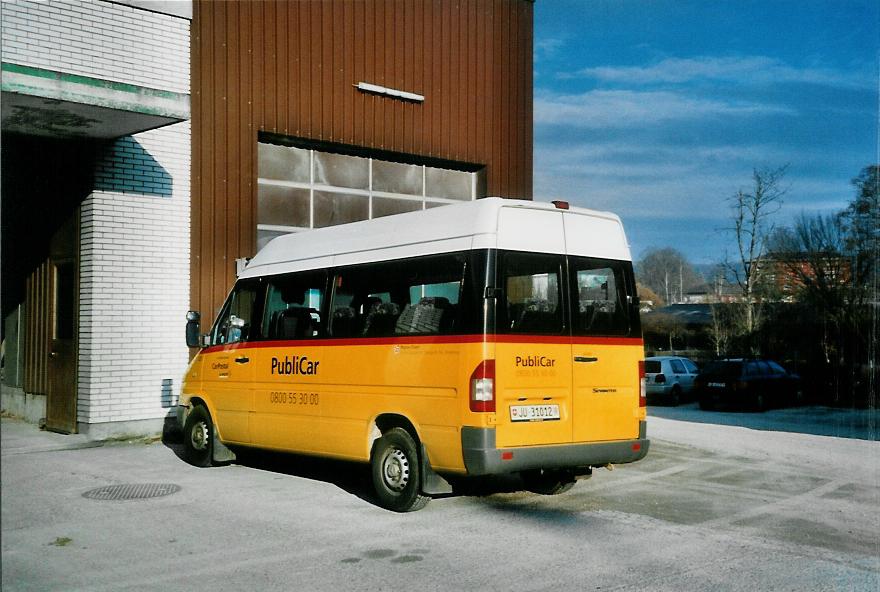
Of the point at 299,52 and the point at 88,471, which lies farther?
the point at 299,52

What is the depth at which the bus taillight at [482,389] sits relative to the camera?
7.16m

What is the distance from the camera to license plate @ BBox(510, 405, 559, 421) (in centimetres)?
737

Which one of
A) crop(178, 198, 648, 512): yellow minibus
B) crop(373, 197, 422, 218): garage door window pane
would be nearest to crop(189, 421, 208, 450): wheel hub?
crop(178, 198, 648, 512): yellow minibus

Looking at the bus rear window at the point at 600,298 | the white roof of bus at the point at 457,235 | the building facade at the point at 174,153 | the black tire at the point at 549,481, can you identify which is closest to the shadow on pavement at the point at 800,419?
the building facade at the point at 174,153

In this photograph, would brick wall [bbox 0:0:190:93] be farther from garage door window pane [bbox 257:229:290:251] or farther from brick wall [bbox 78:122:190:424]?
garage door window pane [bbox 257:229:290:251]

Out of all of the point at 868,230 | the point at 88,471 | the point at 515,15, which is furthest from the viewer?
the point at 868,230

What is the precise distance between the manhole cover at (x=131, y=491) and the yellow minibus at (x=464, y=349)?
1.25m

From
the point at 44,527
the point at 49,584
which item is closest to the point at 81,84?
the point at 44,527

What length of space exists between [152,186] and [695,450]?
876 centimetres

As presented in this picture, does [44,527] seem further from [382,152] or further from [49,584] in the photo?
[382,152]

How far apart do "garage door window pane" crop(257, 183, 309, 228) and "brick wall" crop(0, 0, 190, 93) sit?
7.13 feet

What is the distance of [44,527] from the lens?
7.10 metres

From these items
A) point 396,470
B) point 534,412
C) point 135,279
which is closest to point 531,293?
point 534,412

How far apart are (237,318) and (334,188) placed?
18.5 ft
